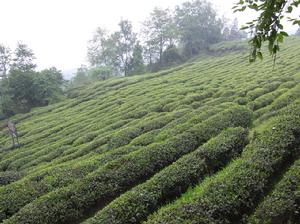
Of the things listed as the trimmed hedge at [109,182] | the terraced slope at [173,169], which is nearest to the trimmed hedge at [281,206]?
the terraced slope at [173,169]

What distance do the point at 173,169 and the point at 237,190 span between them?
3168 millimetres

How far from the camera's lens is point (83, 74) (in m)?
69.8

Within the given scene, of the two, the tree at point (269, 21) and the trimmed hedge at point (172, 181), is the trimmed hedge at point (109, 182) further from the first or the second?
the tree at point (269, 21)

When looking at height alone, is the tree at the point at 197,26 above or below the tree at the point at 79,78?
above

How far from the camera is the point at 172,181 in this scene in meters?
11.7

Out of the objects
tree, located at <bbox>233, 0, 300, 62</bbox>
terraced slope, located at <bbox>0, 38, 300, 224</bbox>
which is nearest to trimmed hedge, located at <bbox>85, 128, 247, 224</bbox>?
terraced slope, located at <bbox>0, 38, 300, 224</bbox>

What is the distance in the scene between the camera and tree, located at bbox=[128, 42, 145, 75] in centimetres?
6569

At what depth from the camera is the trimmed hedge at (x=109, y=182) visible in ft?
37.7

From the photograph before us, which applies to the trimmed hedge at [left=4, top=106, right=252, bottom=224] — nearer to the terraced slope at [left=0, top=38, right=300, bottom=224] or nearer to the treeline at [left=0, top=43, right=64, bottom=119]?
the terraced slope at [left=0, top=38, right=300, bottom=224]

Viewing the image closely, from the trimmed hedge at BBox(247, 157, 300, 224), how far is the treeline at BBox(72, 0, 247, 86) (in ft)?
183

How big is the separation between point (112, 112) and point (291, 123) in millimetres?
19142

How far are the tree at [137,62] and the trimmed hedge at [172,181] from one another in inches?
2054

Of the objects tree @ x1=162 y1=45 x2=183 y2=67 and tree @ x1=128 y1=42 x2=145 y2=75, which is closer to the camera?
tree @ x1=128 y1=42 x2=145 y2=75

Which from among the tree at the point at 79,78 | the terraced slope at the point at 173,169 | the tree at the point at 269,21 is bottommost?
the terraced slope at the point at 173,169
